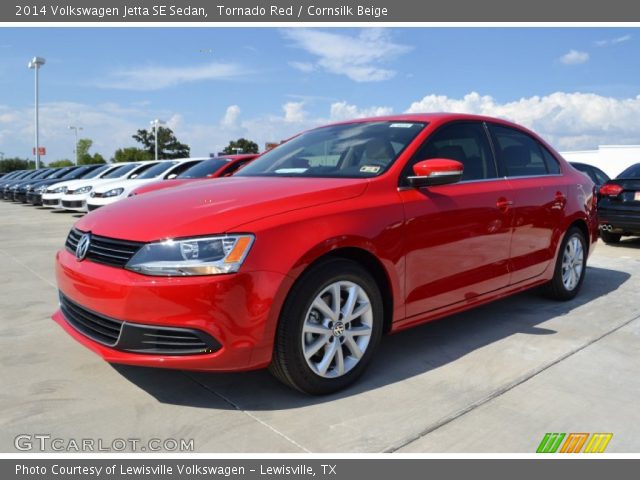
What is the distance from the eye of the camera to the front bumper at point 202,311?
2535 mm

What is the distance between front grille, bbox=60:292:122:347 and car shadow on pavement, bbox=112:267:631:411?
417mm

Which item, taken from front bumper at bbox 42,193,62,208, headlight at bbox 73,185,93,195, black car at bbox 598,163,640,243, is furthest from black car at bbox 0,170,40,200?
black car at bbox 598,163,640,243

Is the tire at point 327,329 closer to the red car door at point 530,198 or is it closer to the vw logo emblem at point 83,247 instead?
the vw logo emblem at point 83,247

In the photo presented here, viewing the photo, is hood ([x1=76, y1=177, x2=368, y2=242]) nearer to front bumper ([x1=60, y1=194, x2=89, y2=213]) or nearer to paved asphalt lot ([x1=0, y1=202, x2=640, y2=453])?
paved asphalt lot ([x1=0, y1=202, x2=640, y2=453])

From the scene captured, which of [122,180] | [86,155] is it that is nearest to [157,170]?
[122,180]

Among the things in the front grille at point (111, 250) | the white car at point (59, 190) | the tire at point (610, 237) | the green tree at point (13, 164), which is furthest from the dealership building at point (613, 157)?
the green tree at point (13, 164)

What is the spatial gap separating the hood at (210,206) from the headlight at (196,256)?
1.9 inches

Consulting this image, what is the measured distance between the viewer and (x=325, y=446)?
2.44m

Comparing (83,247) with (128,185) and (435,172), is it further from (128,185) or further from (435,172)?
(128,185)

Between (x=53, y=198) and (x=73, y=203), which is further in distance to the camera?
(x=53, y=198)

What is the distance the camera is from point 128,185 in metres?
12.3

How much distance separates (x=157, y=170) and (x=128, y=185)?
0.83 meters
